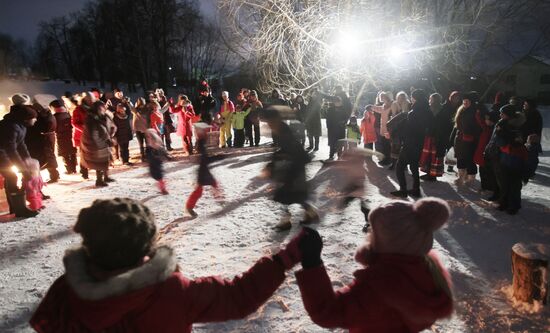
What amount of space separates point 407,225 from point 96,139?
6.59 metres

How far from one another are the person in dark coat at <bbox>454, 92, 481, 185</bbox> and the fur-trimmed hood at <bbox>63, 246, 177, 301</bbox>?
22.3ft

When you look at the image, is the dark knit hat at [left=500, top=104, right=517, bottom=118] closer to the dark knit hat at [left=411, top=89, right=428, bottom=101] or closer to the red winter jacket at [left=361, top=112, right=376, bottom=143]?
the dark knit hat at [left=411, top=89, right=428, bottom=101]

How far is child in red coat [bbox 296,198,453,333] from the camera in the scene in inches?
61.1

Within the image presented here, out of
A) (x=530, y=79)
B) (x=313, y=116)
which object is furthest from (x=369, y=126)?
(x=530, y=79)

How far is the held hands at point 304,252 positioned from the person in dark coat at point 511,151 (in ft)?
15.9

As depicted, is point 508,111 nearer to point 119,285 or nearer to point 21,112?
point 119,285

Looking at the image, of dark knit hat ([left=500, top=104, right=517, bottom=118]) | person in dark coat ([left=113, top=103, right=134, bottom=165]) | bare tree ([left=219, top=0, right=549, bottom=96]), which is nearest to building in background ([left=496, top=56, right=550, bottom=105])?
bare tree ([left=219, top=0, right=549, bottom=96])

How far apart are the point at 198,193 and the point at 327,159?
503cm

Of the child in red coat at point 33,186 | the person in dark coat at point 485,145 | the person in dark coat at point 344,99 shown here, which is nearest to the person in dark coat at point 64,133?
the child in red coat at point 33,186

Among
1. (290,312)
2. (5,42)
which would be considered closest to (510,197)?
(290,312)

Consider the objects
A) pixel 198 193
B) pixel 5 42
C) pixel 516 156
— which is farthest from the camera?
pixel 5 42

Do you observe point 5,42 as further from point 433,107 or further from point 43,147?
point 433,107

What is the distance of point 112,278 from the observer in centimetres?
127

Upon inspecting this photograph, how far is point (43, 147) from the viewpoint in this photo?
710 centimetres
